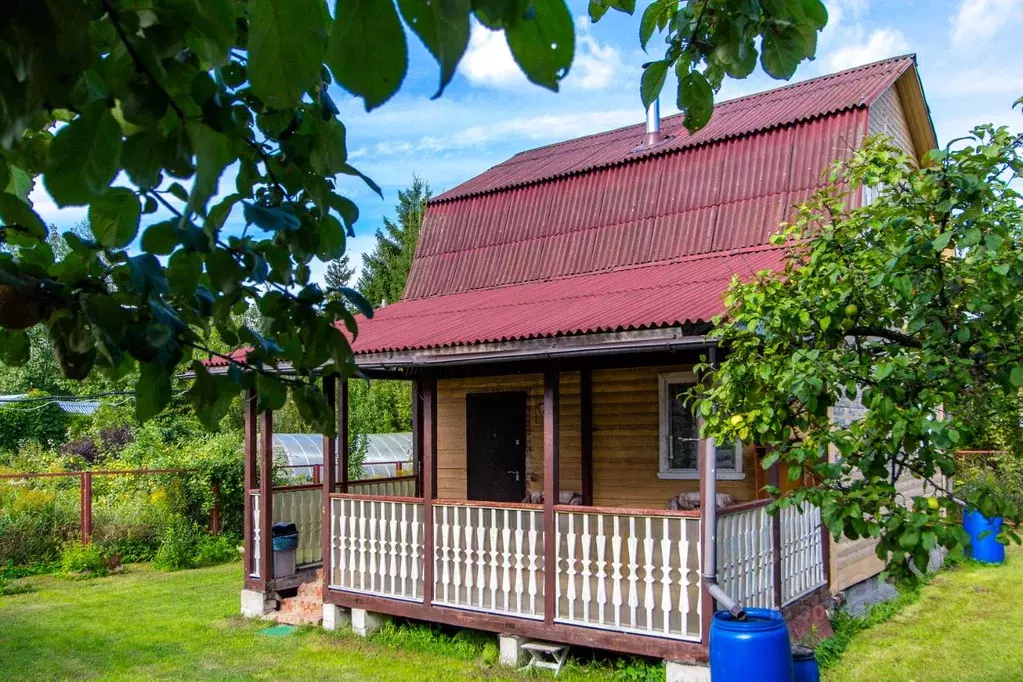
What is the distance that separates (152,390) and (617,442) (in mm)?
9443

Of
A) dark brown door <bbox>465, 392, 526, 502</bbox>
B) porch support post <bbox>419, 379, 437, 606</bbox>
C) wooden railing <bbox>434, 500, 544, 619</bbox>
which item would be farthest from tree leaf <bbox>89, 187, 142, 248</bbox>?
dark brown door <bbox>465, 392, 526, 502</bbox>

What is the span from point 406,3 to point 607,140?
13.6m

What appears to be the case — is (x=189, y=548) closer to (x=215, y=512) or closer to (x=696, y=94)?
(x=215, y=512)

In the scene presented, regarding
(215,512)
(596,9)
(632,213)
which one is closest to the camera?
(596,9)

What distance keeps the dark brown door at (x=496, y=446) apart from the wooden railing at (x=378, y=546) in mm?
2657

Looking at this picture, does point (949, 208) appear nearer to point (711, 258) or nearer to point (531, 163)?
point (711, 258)

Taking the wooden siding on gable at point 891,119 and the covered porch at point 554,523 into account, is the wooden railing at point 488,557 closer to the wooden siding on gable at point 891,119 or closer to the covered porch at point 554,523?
the covered porch at point 554,523

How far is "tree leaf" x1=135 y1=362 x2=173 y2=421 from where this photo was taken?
162cm

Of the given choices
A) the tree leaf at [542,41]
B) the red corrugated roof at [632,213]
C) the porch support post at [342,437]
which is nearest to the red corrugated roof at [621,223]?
the red corrugated roof at [632,213]

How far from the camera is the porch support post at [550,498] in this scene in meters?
7.93

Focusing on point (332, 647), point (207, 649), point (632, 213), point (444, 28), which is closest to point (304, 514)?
point (207, 649)

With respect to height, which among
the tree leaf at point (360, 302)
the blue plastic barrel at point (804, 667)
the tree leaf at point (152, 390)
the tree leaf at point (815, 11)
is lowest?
the blue plastic barrel at point (804, 667)

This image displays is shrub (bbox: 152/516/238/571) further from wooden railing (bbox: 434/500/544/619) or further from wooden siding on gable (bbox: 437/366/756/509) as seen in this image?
wooden railing (bbox: 434/500/544/619)

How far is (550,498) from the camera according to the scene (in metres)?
7.97
